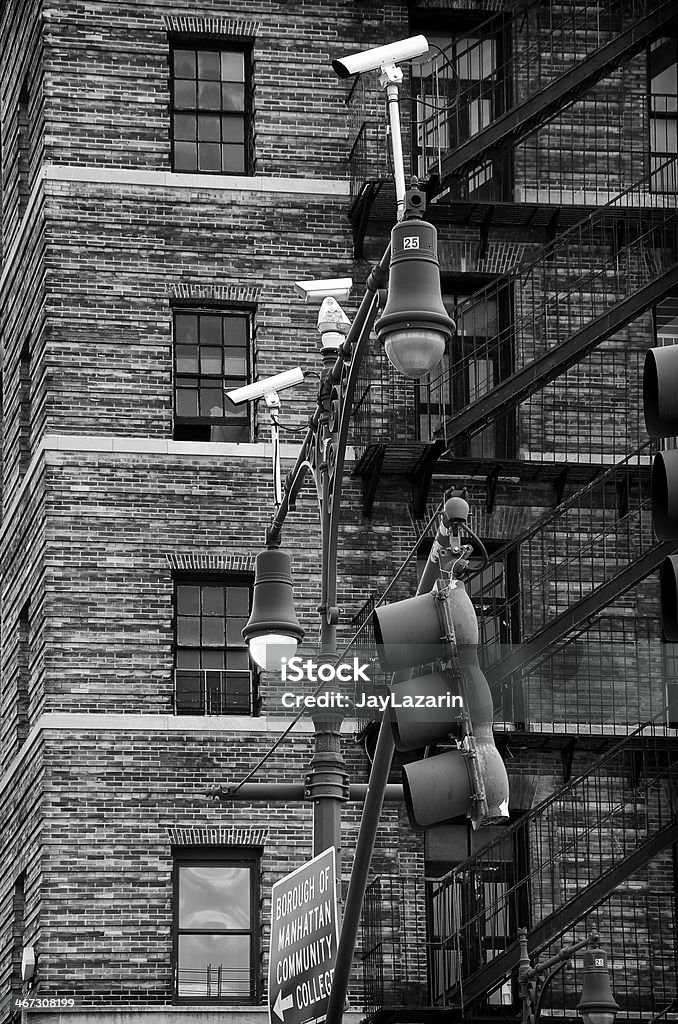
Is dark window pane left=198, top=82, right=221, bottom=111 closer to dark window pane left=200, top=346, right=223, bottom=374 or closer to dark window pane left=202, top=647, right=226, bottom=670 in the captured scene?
dark window pane left=200, top=346, right=223, bottom=374

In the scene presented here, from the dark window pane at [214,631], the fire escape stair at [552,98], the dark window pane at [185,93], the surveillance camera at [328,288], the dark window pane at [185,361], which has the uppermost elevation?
the dark window pane at [185,93]

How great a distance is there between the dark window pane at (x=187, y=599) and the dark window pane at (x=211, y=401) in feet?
7.68

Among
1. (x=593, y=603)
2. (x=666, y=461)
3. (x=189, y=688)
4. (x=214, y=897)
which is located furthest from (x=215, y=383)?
(x=666, y=461)

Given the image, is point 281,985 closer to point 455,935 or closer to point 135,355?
point 455,935

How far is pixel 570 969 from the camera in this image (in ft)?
80.0

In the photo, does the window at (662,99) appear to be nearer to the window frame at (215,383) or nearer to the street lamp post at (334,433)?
the window frame at (215,383)

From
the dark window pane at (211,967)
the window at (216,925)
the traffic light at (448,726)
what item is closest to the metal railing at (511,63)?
the window at (216,925)

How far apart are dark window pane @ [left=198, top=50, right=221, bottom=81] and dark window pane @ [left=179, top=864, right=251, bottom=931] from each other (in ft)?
34.8

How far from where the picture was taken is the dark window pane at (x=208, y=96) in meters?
27.3

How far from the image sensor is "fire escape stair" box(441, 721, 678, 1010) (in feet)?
74.6

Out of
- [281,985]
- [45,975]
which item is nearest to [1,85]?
[45,975]

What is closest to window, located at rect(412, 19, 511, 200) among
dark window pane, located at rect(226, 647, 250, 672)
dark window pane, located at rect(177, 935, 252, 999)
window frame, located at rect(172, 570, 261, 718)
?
window frame, located at rect(172, 570, 261, 718)

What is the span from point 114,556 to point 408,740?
1777 cm

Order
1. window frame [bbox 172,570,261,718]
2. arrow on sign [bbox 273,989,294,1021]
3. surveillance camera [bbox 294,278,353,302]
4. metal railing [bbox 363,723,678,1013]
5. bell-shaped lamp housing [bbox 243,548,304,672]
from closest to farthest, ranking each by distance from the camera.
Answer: arrow on sign [bbox 273,989,294,1021] → bell-shaped lamp housing [bbox 243,548,304,672] → surveillance camera [bbox 294,278,353,302] → metal railing [bbox 363,723,678,1013] → window frame [bbox 172,570,261,718]
